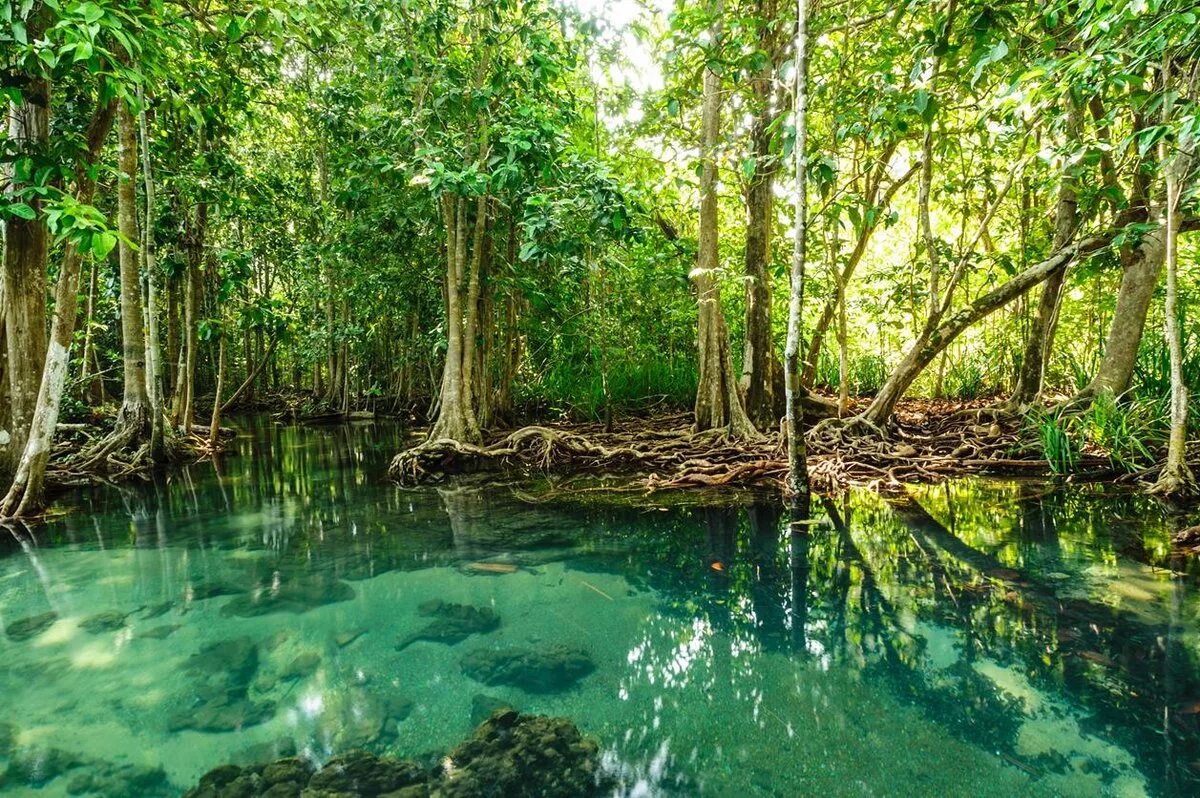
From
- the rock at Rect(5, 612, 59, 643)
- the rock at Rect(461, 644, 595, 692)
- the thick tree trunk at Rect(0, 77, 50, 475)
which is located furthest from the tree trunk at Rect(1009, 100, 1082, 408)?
the thick tree trunk at Rect(0, 77, 50, 475)

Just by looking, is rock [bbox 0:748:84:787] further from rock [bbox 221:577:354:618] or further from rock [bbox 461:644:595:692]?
rock [bbox 461:644:595:692]

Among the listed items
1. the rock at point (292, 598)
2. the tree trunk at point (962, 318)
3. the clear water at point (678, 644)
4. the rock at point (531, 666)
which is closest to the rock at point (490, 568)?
the clear water at point (678, 644)

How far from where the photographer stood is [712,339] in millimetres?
7859

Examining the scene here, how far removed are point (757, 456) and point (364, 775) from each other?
5.54 m

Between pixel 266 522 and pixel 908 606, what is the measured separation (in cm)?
560

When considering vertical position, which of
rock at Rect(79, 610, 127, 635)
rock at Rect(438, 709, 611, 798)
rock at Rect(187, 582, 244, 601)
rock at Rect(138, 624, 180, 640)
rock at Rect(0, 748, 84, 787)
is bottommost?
rock at Rect(438, 709, 611, 798)

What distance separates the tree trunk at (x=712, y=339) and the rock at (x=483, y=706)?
5341mm

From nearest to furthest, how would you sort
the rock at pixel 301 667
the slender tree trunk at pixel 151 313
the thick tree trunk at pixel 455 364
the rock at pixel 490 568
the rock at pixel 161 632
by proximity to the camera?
the rock at pixel 301 667
the rock at pixel 161 632
the rock at pixel 490 568
the slender tree trunk at pixel 151 313
the thick tree trunk at pixel 455 364

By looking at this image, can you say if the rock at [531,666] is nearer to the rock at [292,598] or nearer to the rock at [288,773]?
the rock at [288,773]

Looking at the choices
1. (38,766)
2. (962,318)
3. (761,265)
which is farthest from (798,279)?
(38,766)

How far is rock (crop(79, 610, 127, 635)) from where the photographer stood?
3561mm

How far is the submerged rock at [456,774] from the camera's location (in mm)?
2158

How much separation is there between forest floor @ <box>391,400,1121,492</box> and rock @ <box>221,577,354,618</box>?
10.7 feet

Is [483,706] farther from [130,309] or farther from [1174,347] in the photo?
[130,309]
